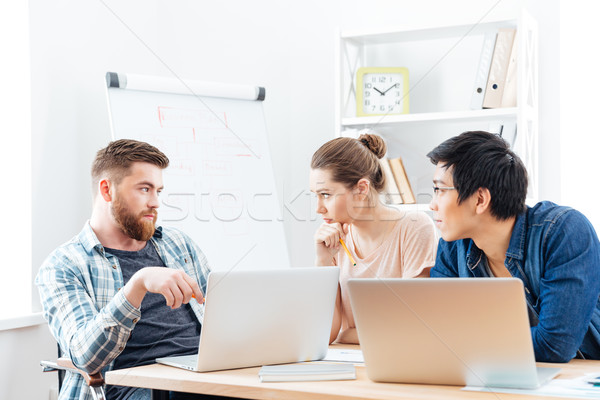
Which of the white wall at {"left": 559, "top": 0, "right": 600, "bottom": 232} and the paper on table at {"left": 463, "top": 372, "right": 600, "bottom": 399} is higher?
the white wall at {"left": 559, "top": 0, "right": 600, "bottom": 232}

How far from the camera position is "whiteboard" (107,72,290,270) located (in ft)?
8.68

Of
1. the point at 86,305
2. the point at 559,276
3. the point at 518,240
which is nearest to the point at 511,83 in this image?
the point at 518,240

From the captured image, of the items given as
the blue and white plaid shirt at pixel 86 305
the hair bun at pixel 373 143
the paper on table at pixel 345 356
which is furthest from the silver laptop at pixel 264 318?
the hair bun at pixel 373 143

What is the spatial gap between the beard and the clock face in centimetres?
139

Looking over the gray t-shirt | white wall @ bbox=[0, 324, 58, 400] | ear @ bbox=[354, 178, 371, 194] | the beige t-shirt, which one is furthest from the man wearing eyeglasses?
white wall @ bbox=[0, 324, 58, 400]

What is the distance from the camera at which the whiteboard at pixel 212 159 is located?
265 centimetres

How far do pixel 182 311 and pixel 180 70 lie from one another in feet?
5.17

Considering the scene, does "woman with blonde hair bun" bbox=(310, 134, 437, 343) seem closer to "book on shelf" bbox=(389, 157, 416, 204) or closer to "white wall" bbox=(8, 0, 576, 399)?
"book on shelf" bbox=(389, 157, 416, 204)

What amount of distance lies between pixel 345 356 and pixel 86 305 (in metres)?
0.67

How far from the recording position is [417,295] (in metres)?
1.13

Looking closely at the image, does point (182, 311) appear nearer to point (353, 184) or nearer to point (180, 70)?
point (353, 184)

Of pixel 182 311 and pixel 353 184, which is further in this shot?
pixel 353 184

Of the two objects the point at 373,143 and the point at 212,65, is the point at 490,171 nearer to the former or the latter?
the point at 373,143

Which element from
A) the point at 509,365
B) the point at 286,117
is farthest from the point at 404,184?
the point at 509,365
